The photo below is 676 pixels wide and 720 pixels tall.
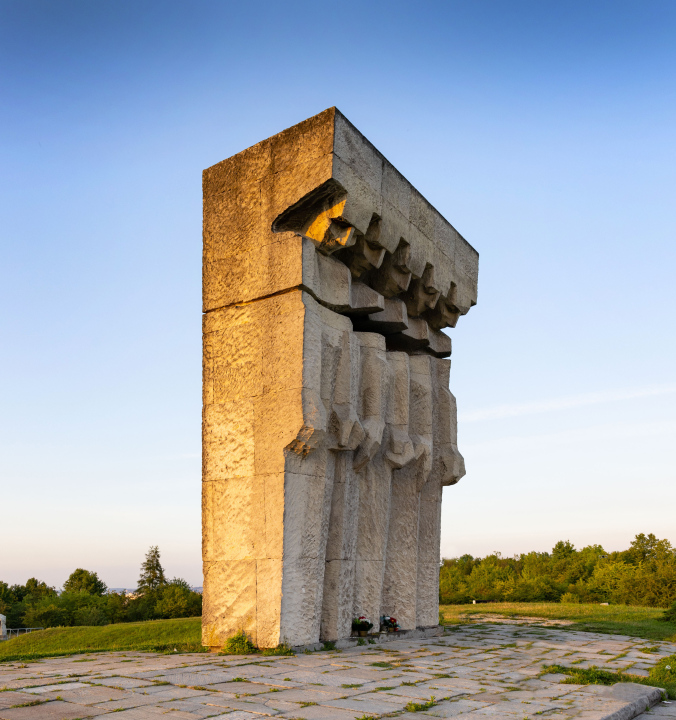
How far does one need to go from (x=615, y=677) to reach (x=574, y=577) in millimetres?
31702

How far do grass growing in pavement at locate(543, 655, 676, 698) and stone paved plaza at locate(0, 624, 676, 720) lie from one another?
7.1 inches

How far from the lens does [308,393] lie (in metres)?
7.39

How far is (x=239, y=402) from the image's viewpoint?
786 centimetres

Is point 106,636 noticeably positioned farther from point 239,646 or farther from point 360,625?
point 239,646

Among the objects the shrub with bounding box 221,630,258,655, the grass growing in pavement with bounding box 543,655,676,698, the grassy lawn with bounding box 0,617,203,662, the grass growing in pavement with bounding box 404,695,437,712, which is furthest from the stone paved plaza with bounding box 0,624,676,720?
the grassy lawn with bounding box 0,617,203,662

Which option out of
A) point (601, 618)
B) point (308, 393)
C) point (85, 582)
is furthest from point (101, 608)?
point (308, 393)

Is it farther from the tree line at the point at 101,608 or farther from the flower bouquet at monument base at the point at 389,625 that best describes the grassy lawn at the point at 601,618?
the tree line at the point at 101,608

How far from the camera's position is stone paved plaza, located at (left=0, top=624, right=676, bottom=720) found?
4.26 m

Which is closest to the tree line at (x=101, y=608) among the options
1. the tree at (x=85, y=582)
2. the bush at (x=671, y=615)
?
the tree at (x=85, y=582)

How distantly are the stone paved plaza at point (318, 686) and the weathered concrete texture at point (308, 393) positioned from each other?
35.6 inches

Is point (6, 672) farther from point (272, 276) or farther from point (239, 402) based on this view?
point (272, 276)

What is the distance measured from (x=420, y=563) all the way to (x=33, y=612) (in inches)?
1301

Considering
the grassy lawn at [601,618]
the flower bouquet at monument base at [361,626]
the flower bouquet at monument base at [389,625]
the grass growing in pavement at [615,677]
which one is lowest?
the grassy lawn at [601,618]

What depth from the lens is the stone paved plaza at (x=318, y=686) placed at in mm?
4262
